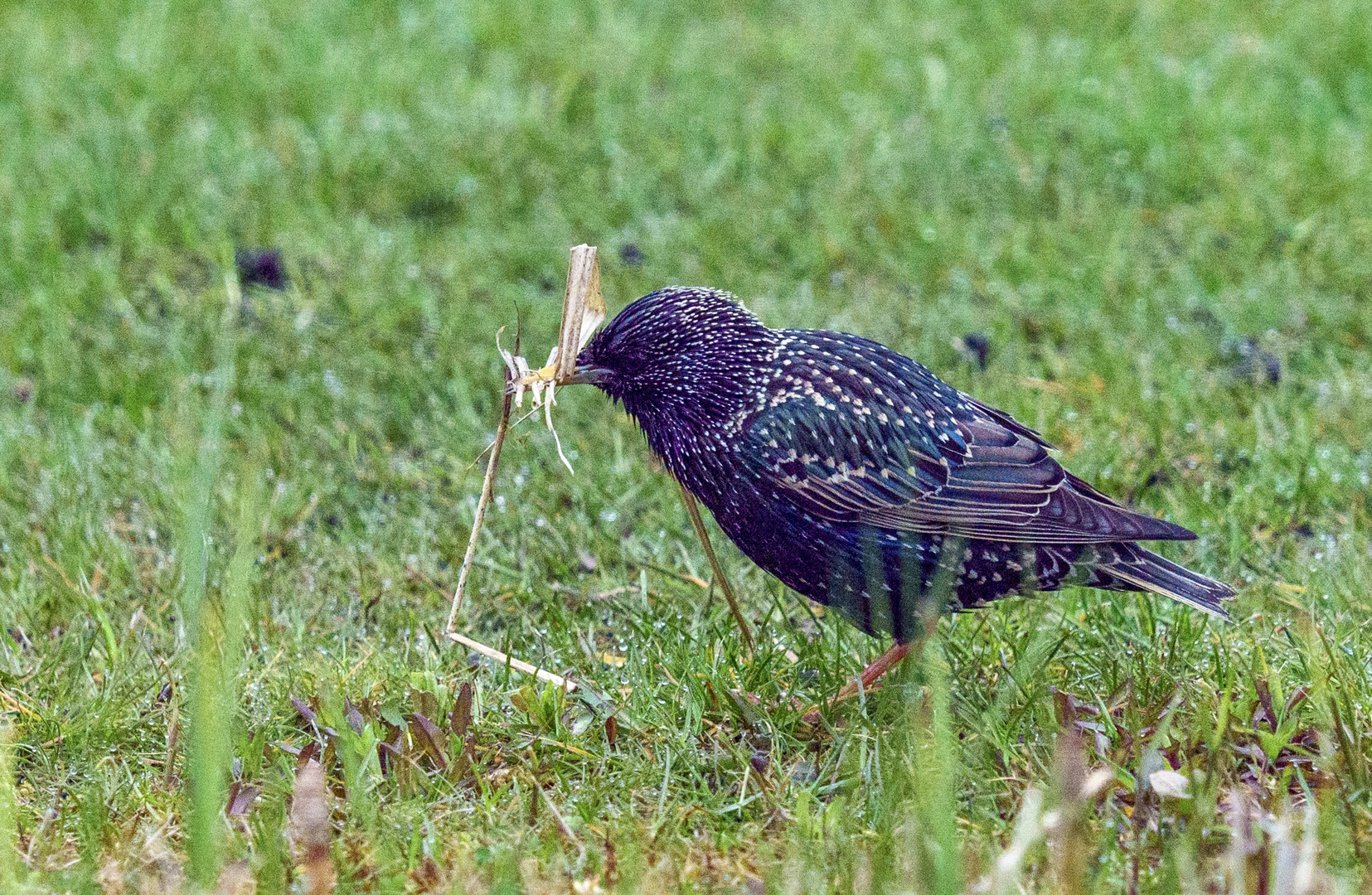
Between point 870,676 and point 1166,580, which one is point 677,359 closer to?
point 870,676

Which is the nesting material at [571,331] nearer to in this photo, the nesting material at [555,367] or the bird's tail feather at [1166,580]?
the nesting material at [555,367]

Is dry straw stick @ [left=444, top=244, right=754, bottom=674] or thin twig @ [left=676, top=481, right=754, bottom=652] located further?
thin twig @ [left=676, top=481, right=754, bottom=652]

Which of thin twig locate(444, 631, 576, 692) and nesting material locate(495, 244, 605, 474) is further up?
nesting material locate(495, 244, 605, 474)

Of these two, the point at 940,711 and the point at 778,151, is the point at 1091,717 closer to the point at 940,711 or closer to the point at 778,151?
the point at 940,711

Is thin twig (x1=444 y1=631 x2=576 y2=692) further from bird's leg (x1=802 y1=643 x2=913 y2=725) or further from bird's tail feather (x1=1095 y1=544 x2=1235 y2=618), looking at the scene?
bird's tail feather (x1=1095 y1=544 x2=1235 y2=618)

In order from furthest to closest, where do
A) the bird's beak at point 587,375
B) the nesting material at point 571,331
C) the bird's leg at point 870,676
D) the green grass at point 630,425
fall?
1. the bird's beak at point 587,375
2. the nesting material at point 571,331
3. the bird's leg at point 870,676
4. the green grass at point 630,425

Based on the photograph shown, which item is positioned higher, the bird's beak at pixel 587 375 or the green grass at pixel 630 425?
the bird's beak at pixel 587 375

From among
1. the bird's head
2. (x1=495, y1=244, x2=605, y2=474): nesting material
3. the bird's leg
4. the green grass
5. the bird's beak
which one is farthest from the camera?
the bird's beak

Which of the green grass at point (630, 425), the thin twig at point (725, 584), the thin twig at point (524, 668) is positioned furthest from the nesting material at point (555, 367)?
the thin twig at point (725, 584)

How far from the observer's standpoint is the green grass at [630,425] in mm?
3146

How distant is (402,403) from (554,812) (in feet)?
9.18

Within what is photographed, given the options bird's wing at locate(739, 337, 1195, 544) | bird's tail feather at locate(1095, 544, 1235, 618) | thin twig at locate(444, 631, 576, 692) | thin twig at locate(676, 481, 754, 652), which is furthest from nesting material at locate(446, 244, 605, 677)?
bird's tail feather at locate(1095, 544, 1235, 618)

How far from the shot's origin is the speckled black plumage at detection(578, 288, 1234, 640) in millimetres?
3787

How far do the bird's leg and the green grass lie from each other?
63 millimetres
